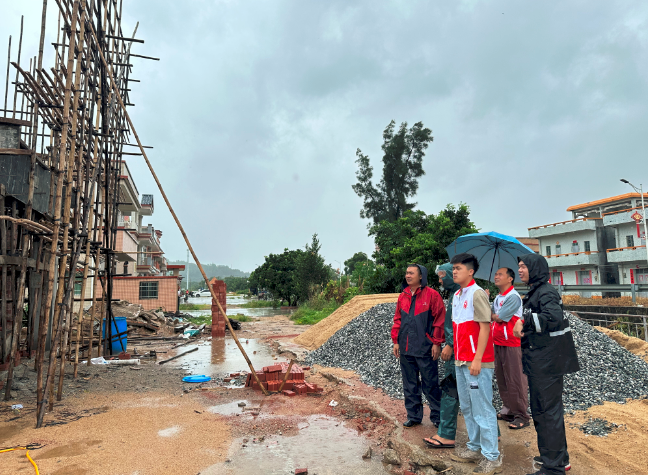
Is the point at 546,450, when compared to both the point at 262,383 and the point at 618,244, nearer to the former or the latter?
the point at 262,383

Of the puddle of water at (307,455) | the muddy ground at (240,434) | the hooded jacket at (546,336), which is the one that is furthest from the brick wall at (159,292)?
the hooded jacket at (546,336)

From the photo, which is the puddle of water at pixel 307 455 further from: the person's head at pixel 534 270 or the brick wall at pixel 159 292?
the brick wall at pixel 159 292

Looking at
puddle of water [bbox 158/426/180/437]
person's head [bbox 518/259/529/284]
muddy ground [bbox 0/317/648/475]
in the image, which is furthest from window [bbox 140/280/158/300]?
person's head [bbox 518/259/529/284]

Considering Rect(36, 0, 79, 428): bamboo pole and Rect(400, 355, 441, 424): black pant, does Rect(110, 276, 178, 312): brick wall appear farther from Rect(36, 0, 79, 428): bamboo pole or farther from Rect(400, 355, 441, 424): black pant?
Rect(400, 355, 441, 424): black pant

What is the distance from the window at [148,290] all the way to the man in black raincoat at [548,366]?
79.7 ft

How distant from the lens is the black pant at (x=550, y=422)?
3262 mm

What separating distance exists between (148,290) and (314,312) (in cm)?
994

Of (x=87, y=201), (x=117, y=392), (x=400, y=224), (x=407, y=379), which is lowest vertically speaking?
(x=117, y=392)

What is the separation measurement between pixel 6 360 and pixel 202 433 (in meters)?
5.14

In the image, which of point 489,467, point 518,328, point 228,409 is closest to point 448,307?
point 518,328

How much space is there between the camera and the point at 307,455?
13.5ft

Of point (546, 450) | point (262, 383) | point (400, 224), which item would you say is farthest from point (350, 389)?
point (400, 224)

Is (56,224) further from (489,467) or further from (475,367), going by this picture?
(489,467)

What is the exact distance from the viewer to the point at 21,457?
398 centimetres
